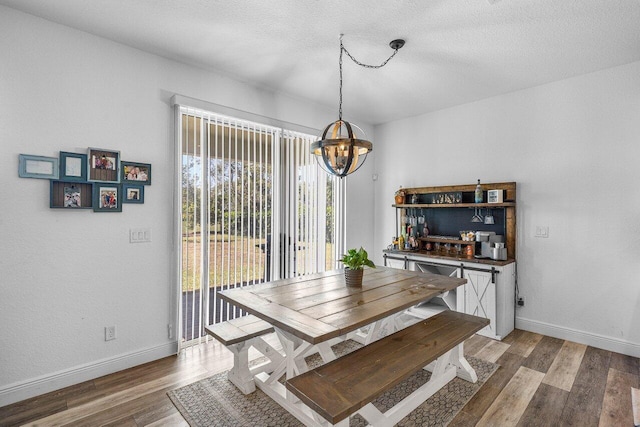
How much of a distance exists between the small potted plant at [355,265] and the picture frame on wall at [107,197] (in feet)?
6.33

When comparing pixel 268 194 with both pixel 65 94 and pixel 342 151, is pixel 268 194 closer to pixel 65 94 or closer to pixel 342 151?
pixel 342 151

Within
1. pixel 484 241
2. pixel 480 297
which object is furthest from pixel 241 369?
pixel 484 241

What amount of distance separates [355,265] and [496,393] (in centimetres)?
139

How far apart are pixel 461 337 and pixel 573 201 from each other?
217 centimetres

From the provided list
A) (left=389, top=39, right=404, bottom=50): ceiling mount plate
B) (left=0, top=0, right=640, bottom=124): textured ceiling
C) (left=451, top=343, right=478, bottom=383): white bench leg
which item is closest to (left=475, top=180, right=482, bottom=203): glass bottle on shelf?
(left=0, top=0, right=640, bottom=124): textured ceiling

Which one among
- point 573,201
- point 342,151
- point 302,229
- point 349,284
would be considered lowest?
point 349,284

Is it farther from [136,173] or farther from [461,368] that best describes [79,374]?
[461,368]

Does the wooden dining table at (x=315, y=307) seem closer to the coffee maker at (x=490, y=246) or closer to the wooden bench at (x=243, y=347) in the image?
the wooden bench at (x=243, y=347)

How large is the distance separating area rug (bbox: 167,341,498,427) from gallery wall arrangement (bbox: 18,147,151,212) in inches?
63.0

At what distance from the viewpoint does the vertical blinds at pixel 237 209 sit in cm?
308

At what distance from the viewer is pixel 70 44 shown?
246 cm

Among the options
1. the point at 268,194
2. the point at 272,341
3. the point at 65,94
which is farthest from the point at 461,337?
the point at 65,94

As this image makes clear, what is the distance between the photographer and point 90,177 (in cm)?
253

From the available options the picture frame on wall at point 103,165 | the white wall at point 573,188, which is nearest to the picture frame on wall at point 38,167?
the picture frame on wall at point 103,165
